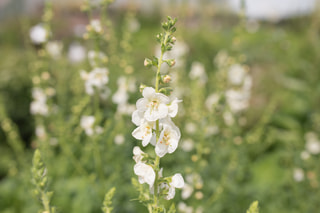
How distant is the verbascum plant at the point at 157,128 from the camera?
160 centimetres

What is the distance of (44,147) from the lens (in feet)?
13.2

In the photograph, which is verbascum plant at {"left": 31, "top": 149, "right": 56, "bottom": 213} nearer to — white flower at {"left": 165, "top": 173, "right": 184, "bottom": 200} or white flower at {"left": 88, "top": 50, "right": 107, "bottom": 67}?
white flower at {"left": 165, "top": 173, "right": 184, "bottom": 200}

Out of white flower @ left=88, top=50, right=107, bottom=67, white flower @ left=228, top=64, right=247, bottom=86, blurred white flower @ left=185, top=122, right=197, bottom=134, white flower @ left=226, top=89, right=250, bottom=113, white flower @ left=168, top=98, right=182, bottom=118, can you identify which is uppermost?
white flower @ left=228, top=64, right=247, bottom=86

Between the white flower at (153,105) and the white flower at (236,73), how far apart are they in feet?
8.71

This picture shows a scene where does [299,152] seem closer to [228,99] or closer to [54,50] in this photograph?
[228,99]

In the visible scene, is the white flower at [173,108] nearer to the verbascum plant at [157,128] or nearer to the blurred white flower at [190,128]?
the verbascum plant at [157,128]

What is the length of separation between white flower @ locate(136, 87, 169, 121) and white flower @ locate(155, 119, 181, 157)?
88mm

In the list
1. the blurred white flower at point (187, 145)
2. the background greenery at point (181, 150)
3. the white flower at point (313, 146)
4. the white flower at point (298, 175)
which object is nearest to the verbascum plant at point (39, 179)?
the background greenery at point (181, 150)

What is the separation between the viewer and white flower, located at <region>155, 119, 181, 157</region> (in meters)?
1.61

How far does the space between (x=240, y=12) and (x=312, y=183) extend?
2.57 meters

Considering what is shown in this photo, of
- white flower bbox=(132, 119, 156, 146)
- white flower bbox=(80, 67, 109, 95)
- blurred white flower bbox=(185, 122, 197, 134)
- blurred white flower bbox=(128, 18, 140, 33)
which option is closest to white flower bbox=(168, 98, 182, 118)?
white flower bbox=(132, 119, 156, 146)

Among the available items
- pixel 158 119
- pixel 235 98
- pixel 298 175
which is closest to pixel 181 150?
pixel 235 98

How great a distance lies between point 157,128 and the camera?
1.67 m

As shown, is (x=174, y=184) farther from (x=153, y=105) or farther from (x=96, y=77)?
(x=96, y=77)
